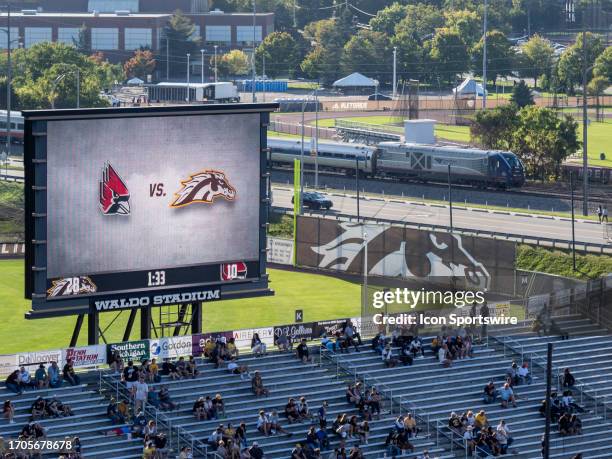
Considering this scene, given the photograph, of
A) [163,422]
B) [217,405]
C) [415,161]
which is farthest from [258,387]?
[415,161]

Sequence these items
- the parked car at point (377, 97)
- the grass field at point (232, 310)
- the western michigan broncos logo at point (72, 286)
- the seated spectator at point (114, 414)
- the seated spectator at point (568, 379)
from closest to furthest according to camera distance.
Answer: the seated spectator at point (114, 414) < the western michigan broncos logo at point (72, 286) < the seated spectator at point (568, 379) < the grass field at point (232, 310) < the parked car at point (377, 97)

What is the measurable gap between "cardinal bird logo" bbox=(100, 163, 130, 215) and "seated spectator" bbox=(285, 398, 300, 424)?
24.9ft

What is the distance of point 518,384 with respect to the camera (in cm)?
5600

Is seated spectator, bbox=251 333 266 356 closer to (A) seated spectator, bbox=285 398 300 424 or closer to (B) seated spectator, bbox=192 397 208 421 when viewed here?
(A) seated spectator, bbox=285 398 300 424

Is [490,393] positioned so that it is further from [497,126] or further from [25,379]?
[497,126]

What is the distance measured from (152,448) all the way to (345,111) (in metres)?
129

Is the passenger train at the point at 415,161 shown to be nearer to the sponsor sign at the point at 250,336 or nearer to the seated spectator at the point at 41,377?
→ the sponsor sign at the point at 250,336

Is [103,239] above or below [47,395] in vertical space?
above

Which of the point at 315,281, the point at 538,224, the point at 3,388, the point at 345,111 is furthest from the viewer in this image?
the point at 345,111

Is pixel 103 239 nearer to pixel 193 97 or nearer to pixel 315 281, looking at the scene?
pixel 315 281

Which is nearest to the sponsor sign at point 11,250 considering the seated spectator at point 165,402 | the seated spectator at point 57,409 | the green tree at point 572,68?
the seated spectator at point 165,402

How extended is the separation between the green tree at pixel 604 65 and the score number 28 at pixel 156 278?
5175 inches

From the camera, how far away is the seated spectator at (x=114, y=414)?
159 feet

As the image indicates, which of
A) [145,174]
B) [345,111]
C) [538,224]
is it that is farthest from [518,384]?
[345,111]
